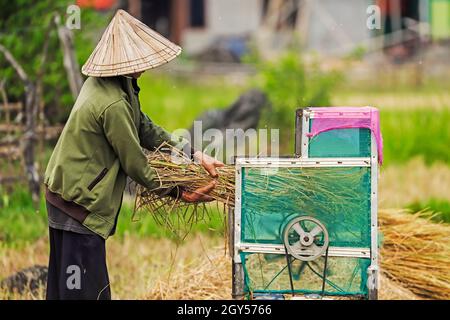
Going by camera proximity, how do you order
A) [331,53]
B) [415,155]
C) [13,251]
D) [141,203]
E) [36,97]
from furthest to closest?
[331,53] → [415,155] → [36,97] → [13,251] → [141,203]

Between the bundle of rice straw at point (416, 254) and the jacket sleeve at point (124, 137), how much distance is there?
6.64 ft

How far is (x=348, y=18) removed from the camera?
70.8 feet

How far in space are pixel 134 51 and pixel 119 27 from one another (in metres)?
0.14

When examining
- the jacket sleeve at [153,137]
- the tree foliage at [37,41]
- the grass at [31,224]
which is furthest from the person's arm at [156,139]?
the tree foliage at [37,41]

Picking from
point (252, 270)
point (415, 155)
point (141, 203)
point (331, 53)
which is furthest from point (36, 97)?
point (331, 53)

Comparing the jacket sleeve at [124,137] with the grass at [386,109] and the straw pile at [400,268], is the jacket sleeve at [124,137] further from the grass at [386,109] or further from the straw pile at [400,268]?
the grass at [386,109]

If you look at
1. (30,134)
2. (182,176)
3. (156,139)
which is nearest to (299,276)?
(182,176)

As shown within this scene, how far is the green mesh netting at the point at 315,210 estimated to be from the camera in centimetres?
392

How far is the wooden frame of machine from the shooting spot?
3.89m

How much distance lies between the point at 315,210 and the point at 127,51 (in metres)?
1.05

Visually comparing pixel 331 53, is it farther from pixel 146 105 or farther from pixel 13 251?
pixel 13 251

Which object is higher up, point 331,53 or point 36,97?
point 331,53

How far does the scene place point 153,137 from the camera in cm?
430
